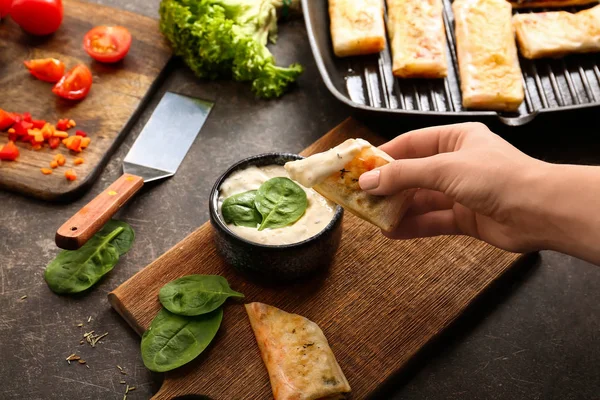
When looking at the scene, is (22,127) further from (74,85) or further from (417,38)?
(417,38)

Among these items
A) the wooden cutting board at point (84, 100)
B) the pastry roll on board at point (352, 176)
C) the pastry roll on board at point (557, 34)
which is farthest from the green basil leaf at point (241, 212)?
the pastry roll on board at point (557, 34)

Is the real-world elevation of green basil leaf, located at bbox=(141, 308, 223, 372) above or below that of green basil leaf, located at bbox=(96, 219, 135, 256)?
above

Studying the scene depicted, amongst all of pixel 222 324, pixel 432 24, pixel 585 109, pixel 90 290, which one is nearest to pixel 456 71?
pixel 432 24

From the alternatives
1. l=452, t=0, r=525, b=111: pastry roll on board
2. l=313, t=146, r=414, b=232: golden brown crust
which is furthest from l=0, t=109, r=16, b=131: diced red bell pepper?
l=452, t=0, r=525, b=111: pastry roll on board

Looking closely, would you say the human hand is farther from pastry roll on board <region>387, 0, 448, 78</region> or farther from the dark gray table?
pastry roll on board <region>387, 0, 448, 78</region>

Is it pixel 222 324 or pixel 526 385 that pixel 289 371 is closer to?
pixel 222 324
